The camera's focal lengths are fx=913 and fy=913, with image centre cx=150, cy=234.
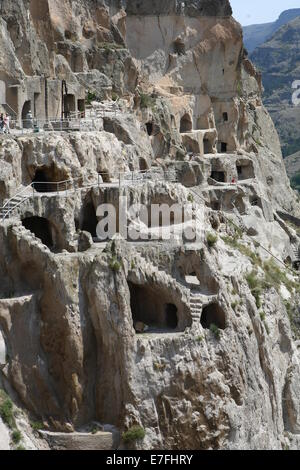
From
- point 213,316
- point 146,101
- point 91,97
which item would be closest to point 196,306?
point 213,316

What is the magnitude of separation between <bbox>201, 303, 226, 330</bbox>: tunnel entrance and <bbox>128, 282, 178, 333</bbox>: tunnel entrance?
133cm

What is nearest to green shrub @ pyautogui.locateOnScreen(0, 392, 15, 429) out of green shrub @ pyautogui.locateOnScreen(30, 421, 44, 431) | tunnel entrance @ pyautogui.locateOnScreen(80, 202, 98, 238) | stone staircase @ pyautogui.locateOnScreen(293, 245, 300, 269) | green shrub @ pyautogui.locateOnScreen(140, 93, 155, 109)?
green shrub @ pyautogui.locateOnScreen(30, 421, 44, 431)

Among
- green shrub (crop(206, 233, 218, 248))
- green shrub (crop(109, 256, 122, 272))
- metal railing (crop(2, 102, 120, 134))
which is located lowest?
green shrub (crop(109, 256, 122, 272))

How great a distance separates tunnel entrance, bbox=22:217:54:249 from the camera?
40.6 metres

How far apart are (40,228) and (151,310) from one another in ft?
20.4

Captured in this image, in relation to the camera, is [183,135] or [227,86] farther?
[227,86]

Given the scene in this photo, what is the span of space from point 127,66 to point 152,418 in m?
33.7

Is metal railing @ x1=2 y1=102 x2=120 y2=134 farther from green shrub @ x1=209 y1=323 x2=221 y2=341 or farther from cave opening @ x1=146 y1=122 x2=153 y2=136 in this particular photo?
green shrub @ x1=209 y1=323 x2=221 y2=341

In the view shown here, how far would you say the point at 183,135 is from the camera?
6969 centimetres

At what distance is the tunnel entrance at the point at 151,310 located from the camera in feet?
128

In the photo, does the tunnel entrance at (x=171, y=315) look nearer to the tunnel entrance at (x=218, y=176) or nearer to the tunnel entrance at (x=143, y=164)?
the tunnel entrance at (x=143, y=164)

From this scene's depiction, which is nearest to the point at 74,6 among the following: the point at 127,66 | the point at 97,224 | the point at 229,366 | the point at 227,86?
the point at 127,66

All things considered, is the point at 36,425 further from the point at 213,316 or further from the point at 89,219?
the point at 89,219

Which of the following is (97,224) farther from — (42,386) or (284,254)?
(284,254)
